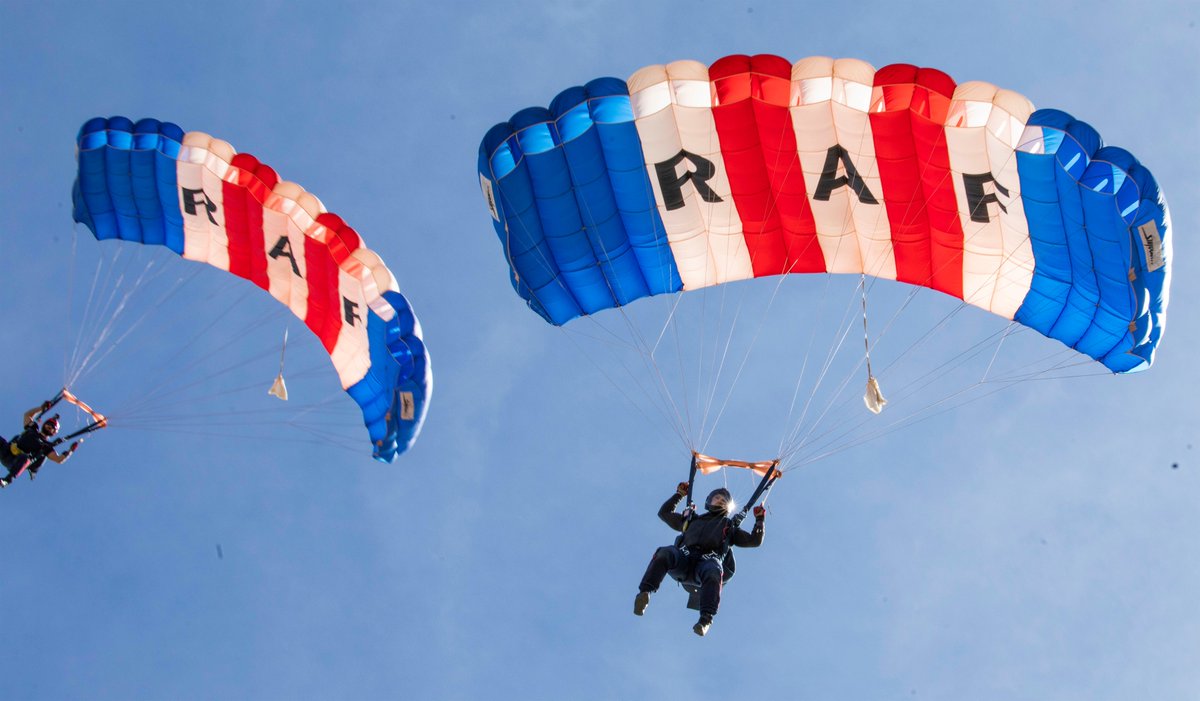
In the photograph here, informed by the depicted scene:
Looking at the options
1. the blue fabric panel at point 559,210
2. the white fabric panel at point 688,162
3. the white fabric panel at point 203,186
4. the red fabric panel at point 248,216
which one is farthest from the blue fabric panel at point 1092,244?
the white fabric panel at point 203,186

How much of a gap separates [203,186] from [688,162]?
5091 mm

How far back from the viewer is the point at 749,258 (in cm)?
1388

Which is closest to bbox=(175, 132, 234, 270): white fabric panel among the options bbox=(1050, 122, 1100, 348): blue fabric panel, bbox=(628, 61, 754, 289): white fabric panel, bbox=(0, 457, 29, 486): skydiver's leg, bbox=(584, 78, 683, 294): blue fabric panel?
bbox=(0, 457, 29, 486): skydiver's leg

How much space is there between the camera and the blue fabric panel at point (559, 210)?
42.2 feet

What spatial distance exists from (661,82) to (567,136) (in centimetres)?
97

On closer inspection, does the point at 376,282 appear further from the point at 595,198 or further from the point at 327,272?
the point at 595,198

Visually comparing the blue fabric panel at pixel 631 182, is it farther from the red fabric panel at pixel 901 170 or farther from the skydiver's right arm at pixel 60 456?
the skydiver's right arm at pixel 60 456

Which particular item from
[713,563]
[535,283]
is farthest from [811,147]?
[713,563]

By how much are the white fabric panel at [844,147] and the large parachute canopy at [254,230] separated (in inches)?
157

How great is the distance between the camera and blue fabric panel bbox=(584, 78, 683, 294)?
12.7 m

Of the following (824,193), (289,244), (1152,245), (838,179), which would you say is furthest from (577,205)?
(1152,245)

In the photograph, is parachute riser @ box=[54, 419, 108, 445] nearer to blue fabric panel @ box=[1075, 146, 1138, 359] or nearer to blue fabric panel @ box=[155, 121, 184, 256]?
blue fabric panel @ box=[155, 121, 184, 256]

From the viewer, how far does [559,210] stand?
43.4 feet

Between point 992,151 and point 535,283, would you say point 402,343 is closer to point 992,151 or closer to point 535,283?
point 535,283
